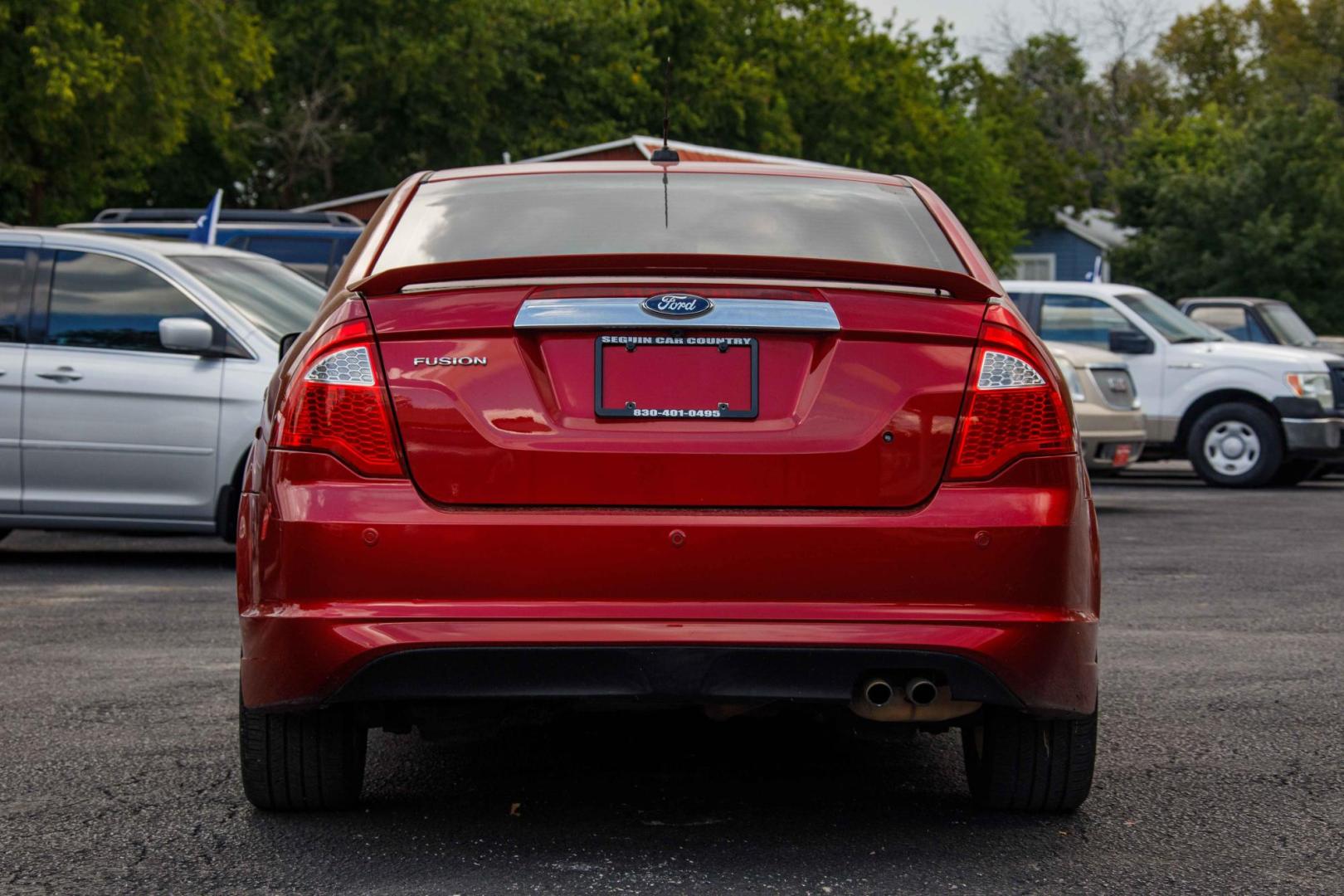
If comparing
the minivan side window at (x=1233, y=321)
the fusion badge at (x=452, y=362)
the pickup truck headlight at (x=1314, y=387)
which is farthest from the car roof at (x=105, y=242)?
the minivan side window at (x=1233, y=321)

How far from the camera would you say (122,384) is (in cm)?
970

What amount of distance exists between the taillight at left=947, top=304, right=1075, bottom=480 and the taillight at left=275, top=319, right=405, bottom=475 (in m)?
1.15

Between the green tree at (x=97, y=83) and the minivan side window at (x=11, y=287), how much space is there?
47.5 feet

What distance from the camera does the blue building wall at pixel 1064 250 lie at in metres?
61.2

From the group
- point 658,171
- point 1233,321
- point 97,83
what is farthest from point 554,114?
point 658,171

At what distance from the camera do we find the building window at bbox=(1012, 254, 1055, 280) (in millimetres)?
61406

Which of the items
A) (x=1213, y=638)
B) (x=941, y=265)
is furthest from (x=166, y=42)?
(x=941, y=265)

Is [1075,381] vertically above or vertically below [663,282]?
below

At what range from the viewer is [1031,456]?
403cm

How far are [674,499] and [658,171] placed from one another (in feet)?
4.60

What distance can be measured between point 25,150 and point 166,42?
2369mm

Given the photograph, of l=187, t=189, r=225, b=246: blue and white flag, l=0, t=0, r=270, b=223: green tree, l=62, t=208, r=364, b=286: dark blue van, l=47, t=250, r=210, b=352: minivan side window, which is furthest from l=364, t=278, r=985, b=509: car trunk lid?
l=0, t=0, r=270, b=223: green tree

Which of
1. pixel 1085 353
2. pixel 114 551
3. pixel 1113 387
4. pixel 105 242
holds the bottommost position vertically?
pixel 114 551

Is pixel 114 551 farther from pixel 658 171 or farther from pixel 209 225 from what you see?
pixel 658 171
